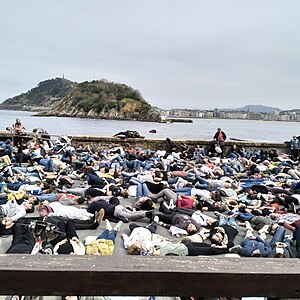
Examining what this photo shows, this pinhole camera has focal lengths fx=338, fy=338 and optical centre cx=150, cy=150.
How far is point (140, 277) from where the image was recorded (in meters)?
1.28

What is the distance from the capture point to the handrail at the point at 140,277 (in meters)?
1.26

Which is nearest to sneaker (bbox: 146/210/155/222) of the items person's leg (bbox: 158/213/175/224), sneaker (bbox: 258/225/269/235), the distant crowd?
the distant crowd

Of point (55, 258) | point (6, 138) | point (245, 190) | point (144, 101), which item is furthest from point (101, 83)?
point (55, 258)

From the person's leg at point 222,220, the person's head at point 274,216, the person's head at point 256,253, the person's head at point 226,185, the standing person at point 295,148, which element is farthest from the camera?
the standing person at point 295,148

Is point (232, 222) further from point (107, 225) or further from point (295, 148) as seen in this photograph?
point (295, 148)

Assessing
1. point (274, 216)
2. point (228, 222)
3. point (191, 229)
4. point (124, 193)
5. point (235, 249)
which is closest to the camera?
point (235, 249)

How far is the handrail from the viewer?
1256mm

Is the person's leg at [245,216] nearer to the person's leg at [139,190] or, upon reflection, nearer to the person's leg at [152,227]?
the person's leg at [152,227]

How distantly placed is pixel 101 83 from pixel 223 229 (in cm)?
11292

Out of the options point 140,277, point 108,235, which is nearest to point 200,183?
point 108,235

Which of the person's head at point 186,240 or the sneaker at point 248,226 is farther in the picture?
the sneaker at point 248,226

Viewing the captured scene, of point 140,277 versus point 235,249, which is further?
point 235,249

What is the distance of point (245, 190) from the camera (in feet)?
34.5

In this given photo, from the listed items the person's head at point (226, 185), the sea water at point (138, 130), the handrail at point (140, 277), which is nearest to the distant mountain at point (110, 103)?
the sea water at point (138, 130)
